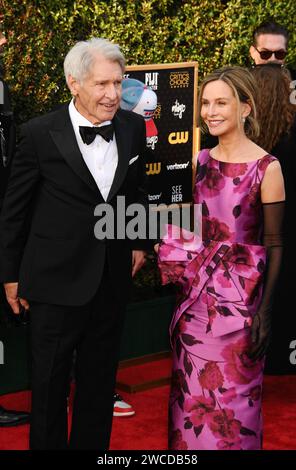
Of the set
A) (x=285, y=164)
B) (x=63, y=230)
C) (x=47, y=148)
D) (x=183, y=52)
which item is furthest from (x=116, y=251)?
(x=183, y=52)

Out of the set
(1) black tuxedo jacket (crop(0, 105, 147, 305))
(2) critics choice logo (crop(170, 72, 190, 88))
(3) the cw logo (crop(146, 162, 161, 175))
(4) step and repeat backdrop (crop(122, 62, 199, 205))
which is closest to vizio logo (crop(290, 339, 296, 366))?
(4) step and repeat backdrop (crop(122, 62, 199, 205))

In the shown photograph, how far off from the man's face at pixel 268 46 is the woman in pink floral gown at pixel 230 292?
274cm

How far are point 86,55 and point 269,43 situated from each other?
329cm

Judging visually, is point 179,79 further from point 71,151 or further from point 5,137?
point 71,151

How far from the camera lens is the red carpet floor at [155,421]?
225 inches

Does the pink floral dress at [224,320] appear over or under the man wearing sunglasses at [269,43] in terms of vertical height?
under

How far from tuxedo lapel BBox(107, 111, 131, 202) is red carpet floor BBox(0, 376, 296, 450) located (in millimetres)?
1839

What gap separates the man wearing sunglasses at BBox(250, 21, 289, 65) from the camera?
7.39m

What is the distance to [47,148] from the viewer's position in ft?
14.5

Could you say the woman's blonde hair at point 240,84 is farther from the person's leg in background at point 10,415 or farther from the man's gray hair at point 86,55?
the person's leg in background at point 10,415

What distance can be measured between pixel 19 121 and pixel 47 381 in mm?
2515

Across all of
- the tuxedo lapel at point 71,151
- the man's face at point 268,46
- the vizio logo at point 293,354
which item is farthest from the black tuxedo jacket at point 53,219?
the man's face at point 268,46

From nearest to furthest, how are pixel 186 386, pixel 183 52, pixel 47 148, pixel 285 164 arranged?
pixel 47 148
pixel 186 386
pixel 285 164
pixel 183 52

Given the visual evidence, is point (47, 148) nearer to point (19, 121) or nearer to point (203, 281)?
point (203, 281)
